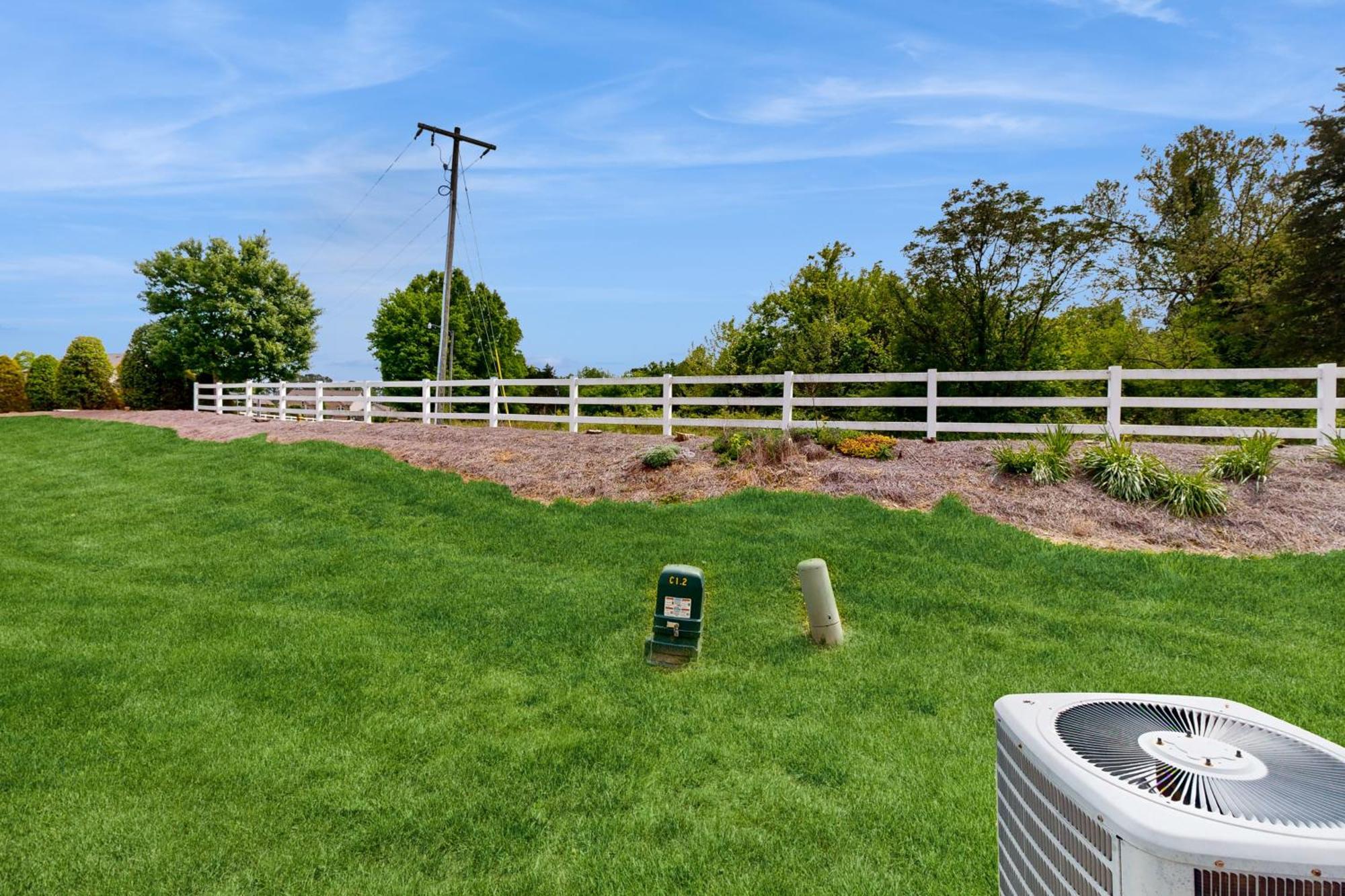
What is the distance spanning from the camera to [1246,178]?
73.7 feet

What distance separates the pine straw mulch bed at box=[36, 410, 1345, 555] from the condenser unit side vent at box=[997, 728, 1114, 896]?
20.2ft

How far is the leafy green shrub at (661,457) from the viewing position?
9.80 meters

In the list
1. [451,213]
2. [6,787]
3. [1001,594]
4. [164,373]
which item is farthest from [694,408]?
[164,373]

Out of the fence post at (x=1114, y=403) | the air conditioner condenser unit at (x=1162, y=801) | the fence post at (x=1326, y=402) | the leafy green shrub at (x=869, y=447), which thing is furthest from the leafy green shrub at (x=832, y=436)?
the air conditioner condenser unit at (x=1162, y=801)

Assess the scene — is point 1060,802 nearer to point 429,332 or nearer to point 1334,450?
point 1334,450

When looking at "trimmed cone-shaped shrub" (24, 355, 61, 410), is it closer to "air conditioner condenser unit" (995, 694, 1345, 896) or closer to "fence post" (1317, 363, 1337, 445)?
"air conditioner condenser unit" (995, 694, 1345, 896)

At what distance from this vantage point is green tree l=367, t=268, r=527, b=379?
143 feet

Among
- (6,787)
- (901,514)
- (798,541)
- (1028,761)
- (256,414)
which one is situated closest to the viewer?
(1028,761)

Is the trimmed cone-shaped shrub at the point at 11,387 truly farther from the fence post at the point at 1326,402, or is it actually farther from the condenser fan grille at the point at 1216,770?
the fence post at the point at 1326,402

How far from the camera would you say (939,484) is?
8.45 meters

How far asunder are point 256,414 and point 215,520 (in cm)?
1736

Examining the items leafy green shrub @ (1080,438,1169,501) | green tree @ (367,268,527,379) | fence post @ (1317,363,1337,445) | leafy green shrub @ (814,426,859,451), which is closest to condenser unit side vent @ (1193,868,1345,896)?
leafy green shrub @ (1080,438,1169,501)

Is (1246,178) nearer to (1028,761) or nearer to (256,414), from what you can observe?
(1028,761)

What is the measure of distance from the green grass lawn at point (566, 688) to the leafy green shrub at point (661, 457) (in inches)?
56.1
